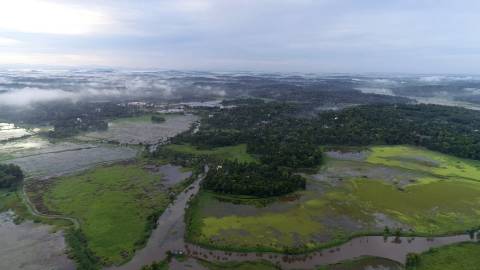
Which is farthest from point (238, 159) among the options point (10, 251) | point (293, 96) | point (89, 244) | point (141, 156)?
point (293, 96)

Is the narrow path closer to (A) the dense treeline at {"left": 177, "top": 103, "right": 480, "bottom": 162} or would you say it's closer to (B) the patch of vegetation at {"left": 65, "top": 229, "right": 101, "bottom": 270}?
(B) the patch of vegetation at {"left": 65, "top": 229, "right": 101, "bottom": 270}

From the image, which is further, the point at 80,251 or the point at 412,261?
the point at 80,251

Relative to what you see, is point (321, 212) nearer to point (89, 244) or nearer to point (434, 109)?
point (89, 244)

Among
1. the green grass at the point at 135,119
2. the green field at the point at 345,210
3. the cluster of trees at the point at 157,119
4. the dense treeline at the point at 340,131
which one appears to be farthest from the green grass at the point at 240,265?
the green grass at the point at 135,119

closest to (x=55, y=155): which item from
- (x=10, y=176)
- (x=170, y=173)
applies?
(x=10, y=176)

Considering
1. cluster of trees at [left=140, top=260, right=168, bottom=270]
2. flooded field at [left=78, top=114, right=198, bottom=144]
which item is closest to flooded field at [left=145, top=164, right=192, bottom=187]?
cluster of trees at [left=140, top=260, right=168, bottom=270]

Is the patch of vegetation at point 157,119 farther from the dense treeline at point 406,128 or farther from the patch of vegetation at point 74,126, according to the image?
the dense treeline at point 406,128

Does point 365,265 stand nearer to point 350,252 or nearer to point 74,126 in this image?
point 350,252
